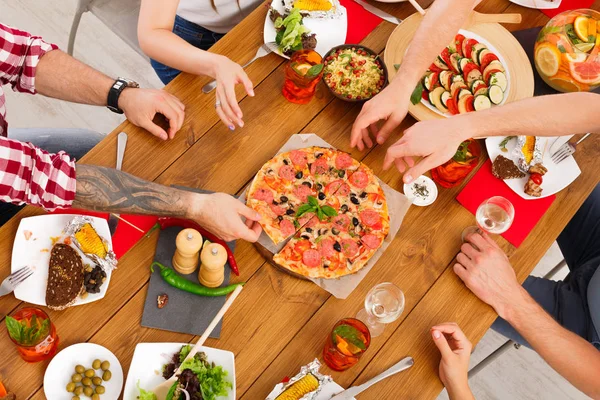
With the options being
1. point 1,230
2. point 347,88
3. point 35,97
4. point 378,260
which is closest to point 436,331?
point 378,260

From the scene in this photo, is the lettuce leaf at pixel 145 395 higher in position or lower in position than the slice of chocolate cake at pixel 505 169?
lower

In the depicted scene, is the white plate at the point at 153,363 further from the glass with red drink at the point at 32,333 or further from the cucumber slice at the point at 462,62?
the cucumber slice at the point at 462,62

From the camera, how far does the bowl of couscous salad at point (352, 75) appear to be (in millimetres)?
1967

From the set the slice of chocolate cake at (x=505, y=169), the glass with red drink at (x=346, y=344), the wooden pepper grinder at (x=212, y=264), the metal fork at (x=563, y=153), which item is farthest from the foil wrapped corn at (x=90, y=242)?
the metal fork at (x=563, y=153)

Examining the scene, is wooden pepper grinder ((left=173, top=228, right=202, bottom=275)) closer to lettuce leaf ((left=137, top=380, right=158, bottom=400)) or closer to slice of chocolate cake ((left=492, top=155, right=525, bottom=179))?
lettuce leaf ((left=137, top=380, right=158, bottom=400))

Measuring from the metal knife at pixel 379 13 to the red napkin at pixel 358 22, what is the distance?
12mm

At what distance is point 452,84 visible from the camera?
202 centimetres

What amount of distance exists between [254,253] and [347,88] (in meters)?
0.70

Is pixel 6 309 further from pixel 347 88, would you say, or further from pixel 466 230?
pixel 466 230

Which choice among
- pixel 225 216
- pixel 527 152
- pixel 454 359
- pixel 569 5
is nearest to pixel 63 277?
pixel 225 216

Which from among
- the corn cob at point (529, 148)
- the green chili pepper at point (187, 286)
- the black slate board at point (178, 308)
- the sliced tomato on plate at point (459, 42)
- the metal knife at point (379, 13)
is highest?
the metal knife at point (379, 13)

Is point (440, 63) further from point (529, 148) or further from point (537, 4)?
point (537, 4)

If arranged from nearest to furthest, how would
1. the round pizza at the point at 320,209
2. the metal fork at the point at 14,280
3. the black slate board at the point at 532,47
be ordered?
the metal fork at the point at 14,280, the round pizza at the point at 320,209, the black slate board at the point at 532,47

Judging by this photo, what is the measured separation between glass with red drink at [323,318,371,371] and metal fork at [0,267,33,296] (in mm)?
897
